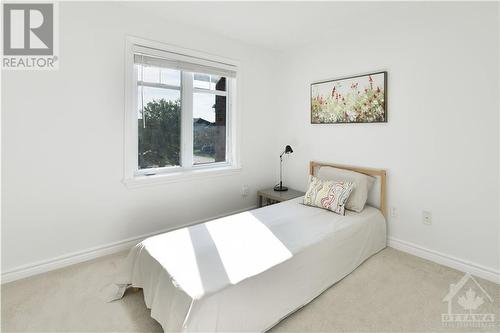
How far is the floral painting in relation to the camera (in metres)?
2.79

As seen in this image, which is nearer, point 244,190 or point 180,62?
point 180,62

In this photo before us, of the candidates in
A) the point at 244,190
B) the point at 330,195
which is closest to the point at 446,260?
the point at 330,195

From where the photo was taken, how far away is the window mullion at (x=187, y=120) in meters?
3.15

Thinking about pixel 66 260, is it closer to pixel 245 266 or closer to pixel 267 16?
pixel 245 266

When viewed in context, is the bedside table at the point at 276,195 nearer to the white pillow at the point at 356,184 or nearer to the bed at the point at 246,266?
the white pillow at the point at 356,184

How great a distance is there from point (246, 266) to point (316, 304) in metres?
0.69

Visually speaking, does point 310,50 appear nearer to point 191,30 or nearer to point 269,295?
point 191,30

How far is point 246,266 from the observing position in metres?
1.67

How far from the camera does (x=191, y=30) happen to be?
3020mm

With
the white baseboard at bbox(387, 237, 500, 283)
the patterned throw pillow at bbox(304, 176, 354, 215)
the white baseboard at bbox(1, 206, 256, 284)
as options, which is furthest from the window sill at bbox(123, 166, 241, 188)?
the white baseboard at bbox(387, 237, 500, 283)

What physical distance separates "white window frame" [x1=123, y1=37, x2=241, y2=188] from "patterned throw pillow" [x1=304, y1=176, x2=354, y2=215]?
1160 mm

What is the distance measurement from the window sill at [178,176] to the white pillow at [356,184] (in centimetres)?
133

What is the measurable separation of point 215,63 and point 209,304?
276 cm

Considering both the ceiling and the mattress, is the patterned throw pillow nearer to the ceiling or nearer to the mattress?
the mattress
